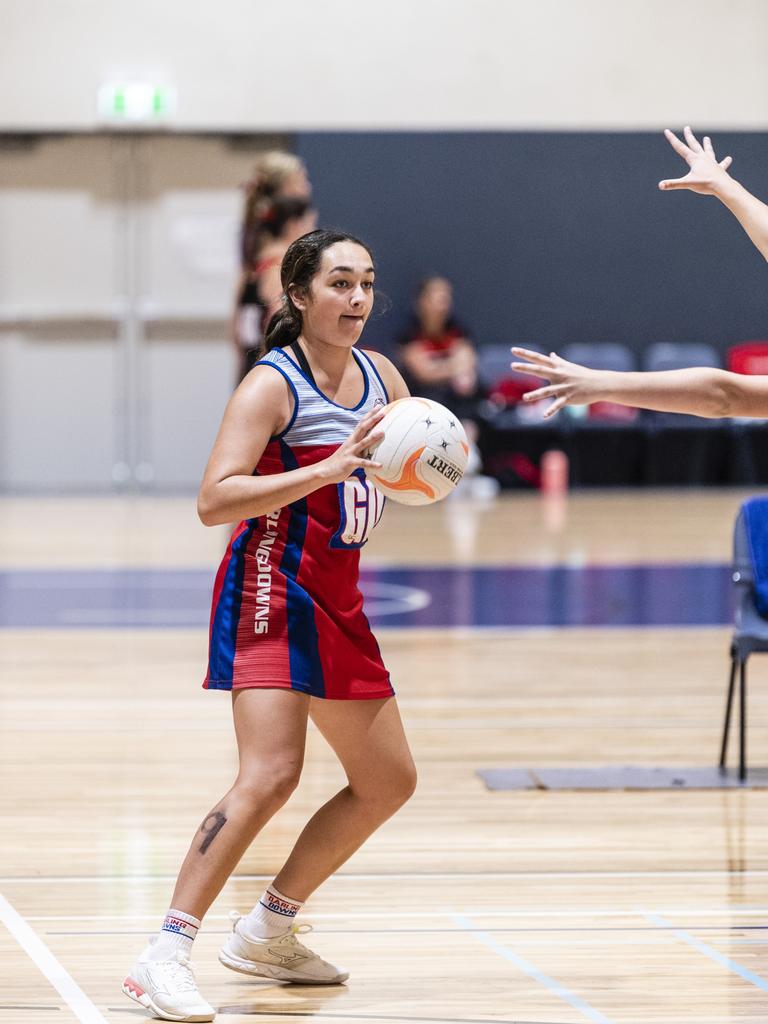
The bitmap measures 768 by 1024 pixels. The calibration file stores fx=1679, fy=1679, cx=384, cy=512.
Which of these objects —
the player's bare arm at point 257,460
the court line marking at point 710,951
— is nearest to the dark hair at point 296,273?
the player's bare arm at point 257,460

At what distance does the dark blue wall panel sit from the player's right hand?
46.5 ft

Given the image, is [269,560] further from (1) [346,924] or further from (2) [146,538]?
(2) [146,538]

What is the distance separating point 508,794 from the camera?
5.23 metres

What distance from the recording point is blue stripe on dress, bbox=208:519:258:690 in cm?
343

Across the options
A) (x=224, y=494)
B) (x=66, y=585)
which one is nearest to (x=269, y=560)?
A: (x=224, y=494)

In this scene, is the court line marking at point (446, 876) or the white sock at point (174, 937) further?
the court line marking at point (446, 876)

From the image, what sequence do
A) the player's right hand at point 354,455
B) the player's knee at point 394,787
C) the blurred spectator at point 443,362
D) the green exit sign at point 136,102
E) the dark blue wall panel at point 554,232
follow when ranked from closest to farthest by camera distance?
the player's right hand at point 354,455 < the player's knee at point 394,787 < the blurred spectator at point 443,362 < the green exit sign at point 136,102 < the dark blue wall panel at point 554,232

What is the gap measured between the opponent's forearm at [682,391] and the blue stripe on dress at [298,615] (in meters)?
0.66

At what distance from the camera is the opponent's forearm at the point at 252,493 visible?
3244 mm

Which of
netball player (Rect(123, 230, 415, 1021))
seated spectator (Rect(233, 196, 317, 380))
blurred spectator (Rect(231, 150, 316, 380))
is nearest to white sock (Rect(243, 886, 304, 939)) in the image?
netball player (Rect(123, 230, 415, 1021))

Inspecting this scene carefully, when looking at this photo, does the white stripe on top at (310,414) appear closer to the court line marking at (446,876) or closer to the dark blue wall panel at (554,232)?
the court line marking at (446,876)

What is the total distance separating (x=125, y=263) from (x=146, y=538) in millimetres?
5787

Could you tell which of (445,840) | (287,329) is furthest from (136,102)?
(287,329)

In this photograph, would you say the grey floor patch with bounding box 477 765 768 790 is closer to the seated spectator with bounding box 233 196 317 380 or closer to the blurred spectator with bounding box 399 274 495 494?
the seated spectator with bounding box 233 196 317 380
